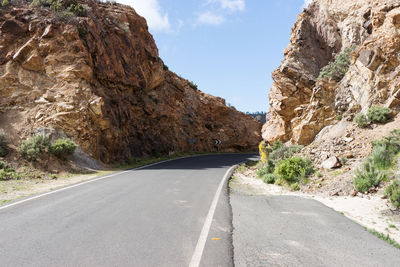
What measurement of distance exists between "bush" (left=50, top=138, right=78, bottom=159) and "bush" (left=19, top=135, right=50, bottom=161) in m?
0.45

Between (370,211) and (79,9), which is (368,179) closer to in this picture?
(370,211)

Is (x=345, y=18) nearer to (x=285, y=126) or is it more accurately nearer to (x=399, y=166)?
(x=285, y=126)

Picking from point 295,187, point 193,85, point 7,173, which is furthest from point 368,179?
point 193,85

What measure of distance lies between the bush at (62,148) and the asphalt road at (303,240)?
12.2 metres

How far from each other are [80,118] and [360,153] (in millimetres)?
Answer: 16879

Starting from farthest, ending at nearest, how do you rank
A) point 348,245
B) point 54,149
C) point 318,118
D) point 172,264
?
point 318,118, point 54,149, point 348,245, point 172,264

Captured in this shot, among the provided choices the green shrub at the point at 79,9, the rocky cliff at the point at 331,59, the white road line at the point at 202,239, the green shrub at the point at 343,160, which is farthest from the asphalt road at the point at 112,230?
the green shrub at the point at 79,9

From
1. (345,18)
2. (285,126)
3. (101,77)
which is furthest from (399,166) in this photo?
(101,77)

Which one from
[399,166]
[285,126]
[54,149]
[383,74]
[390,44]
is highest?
[390,44]

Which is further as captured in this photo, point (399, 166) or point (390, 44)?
point (390, 44)

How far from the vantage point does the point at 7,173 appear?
11.6 m

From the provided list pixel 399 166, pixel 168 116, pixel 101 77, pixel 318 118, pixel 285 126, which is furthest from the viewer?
pixel 168 116

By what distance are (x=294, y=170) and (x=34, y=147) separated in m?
13.9

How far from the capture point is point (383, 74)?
12.7m
